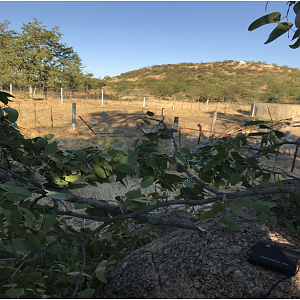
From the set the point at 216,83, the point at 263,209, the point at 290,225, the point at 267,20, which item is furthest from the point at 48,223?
the point at 216,83

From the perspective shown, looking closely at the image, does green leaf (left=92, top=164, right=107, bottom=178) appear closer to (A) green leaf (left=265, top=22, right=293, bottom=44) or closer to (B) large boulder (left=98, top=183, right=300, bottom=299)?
(B) large boulder (left=98, top=183, right=300, bottom=299)

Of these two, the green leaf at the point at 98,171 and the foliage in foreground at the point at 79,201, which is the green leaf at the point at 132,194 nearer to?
the foliage in foreground at the point at 79,201

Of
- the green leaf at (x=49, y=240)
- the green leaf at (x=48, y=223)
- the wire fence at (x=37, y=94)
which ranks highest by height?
the green leaf at (x=48, y=223)

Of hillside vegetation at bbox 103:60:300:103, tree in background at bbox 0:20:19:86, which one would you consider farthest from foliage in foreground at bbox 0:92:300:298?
hillside vegetation at bbox 103:60:300:103

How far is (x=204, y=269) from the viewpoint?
3.56ft

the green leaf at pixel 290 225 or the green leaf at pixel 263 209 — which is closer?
the green leaf at pixel 263 209

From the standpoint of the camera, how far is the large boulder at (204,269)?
3.22 feet

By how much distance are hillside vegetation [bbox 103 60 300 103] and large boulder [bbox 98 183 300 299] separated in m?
31.2

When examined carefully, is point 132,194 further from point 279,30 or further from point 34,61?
point 34,61

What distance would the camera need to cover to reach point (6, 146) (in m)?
1.33

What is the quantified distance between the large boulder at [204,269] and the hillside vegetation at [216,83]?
31155 mm

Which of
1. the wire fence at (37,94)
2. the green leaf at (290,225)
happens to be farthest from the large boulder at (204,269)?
the wire fence at (37,94)

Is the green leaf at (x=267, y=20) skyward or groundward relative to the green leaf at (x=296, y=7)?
groundward

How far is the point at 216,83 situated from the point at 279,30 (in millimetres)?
44558
